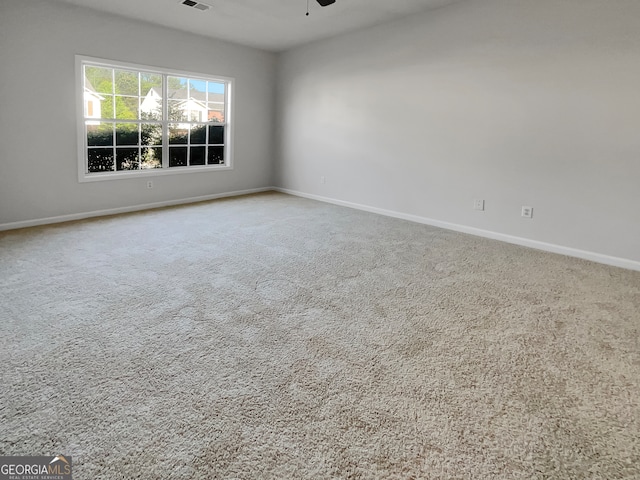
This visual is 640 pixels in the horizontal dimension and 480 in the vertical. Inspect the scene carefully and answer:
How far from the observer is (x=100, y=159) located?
17.9 feet

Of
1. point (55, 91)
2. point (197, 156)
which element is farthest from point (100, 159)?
point (197, 156)

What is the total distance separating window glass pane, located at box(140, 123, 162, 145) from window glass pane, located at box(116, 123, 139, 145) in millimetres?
95

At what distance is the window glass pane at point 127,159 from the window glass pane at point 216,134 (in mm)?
1238

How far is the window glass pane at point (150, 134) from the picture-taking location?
580 centimetres

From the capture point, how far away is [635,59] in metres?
3.57

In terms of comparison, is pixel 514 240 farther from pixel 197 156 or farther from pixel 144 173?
pixel 144 173

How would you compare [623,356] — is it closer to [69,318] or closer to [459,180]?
[459,180]

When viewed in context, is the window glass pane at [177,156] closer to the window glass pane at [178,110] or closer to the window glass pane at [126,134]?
the window glass pane at [178,110]

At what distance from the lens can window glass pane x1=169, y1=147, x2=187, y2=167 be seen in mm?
6172

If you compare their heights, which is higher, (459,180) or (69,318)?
(459,180)

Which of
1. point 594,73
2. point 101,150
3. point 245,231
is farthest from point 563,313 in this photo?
point 101,150

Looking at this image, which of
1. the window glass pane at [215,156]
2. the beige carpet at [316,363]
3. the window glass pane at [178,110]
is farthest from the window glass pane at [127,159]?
the beige carpet at [316,363]

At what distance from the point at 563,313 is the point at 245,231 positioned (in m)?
3.23

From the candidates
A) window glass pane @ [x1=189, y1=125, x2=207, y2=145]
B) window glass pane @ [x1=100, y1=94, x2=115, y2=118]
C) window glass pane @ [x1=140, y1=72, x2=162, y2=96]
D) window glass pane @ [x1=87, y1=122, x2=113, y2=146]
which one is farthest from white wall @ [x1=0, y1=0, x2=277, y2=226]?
window glass pane @ [x1=189, y1=125, x2=207, y2=145]
